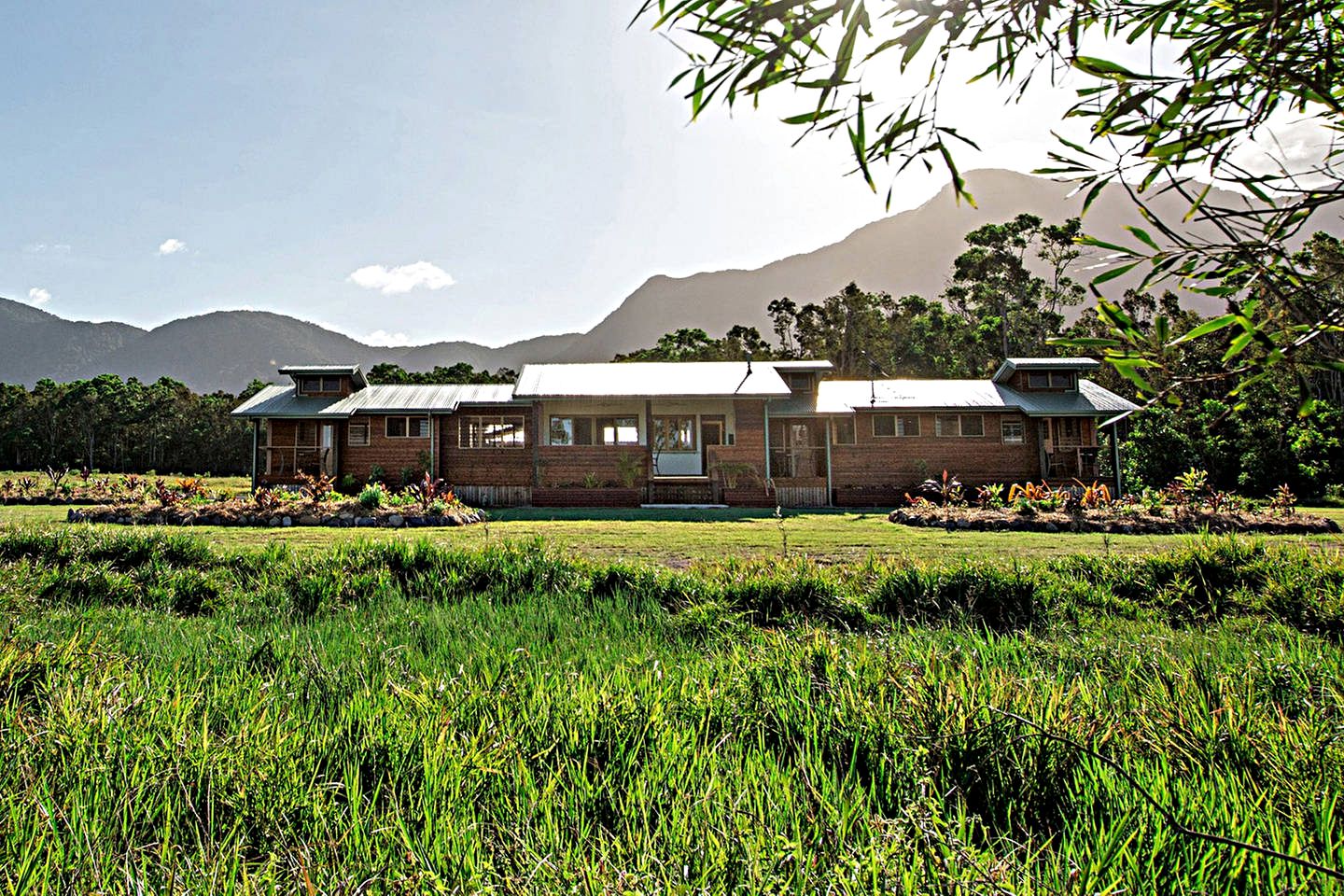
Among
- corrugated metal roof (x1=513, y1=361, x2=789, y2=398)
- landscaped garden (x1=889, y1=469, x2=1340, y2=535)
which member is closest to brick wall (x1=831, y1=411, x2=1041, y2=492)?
corrugated metal roof (x1=513, y1=361, x2=789, y2=398)

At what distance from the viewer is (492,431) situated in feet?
83.5

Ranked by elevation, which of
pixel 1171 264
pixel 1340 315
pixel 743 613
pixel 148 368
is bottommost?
pixel 743 613

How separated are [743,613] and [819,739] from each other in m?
2.67

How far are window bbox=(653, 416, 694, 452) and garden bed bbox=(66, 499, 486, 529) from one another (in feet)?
33.4

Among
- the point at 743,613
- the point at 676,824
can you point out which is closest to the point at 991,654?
the point at 743,613

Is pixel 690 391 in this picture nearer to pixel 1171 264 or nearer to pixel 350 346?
pixel 1171 264

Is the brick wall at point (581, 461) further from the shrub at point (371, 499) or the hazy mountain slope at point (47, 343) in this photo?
the hazy mountain slope at point (47, 343)

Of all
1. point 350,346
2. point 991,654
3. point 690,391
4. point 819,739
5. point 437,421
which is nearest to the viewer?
point 819,739

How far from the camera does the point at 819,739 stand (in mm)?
2637

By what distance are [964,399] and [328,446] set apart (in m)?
22.4

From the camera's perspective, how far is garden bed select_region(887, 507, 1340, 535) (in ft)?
46.1

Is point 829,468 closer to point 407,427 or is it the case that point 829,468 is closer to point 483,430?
point 483,430

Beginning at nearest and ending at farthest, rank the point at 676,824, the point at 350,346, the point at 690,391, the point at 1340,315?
the point at 1340,315
the point at 676,824
the point at 690,391
the point at 350,346

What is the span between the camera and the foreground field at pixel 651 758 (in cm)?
172
